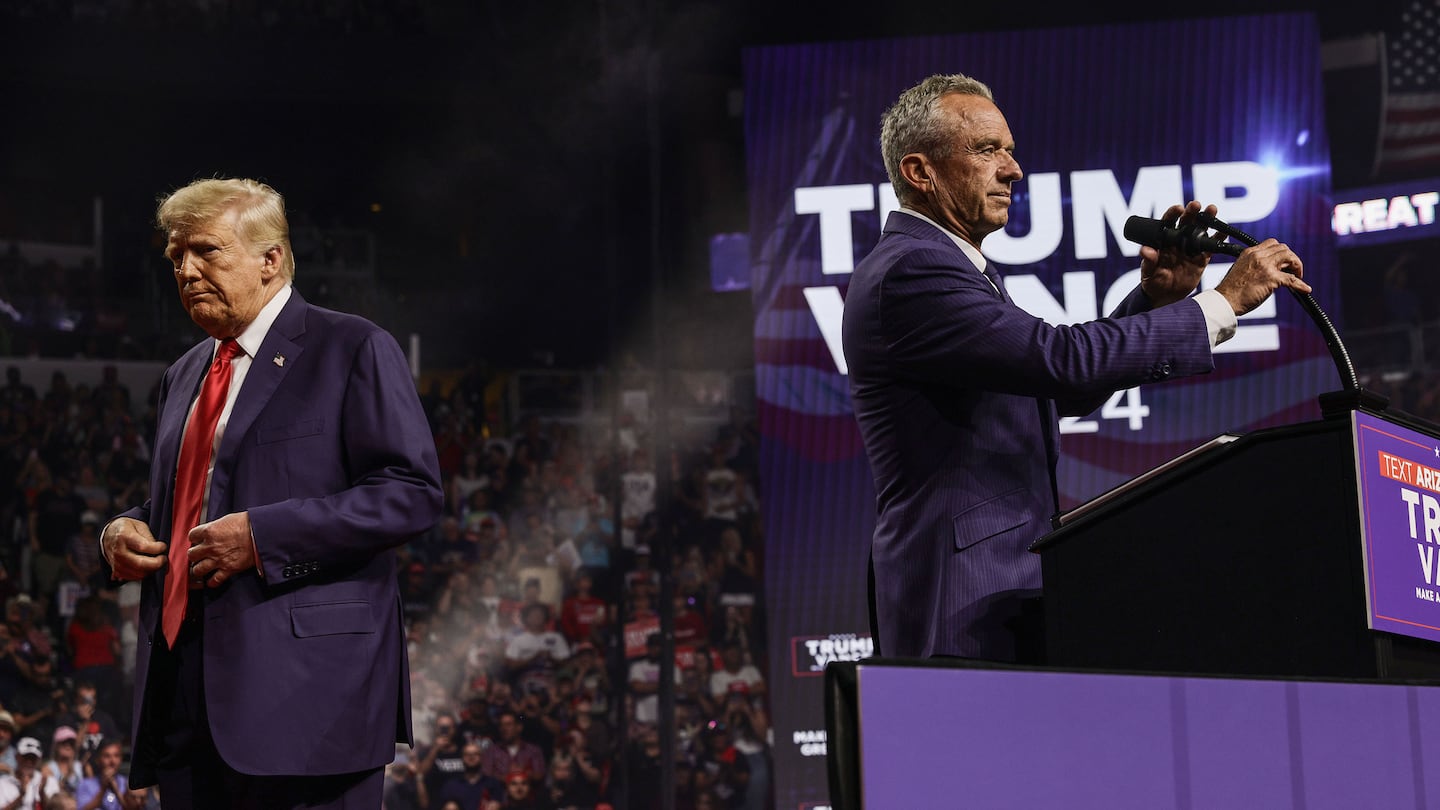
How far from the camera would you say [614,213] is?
35.0 feet

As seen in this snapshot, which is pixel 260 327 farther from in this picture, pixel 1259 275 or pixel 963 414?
pixel 1259 275

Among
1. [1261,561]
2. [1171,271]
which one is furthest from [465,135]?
[1261,561]

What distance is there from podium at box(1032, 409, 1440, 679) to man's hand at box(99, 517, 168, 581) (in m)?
1.12

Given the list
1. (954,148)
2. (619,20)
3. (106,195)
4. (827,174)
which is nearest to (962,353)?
(954,148)

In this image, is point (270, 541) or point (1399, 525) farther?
point (270, 541)

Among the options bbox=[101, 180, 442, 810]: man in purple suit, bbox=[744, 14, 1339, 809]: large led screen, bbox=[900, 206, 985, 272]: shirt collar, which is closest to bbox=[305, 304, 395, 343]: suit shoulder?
bbox=[101, 180, 442, 810]: man in purple suit

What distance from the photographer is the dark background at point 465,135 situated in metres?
9.36

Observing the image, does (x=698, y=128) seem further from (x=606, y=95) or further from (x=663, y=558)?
(x=663, y=558)

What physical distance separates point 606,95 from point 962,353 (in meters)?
8.45

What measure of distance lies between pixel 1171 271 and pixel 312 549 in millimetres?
1242

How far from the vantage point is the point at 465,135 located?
1111cm

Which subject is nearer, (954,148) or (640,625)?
(954,148)

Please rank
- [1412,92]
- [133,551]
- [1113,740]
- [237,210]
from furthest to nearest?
[1412,92] < [237,210] < [133,551] < [1113,740]

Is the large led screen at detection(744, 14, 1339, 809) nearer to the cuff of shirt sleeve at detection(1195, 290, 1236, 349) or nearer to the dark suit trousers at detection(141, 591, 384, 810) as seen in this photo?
the cuff of shirt sleeve at detection(1195, 290, 1236, 349)
